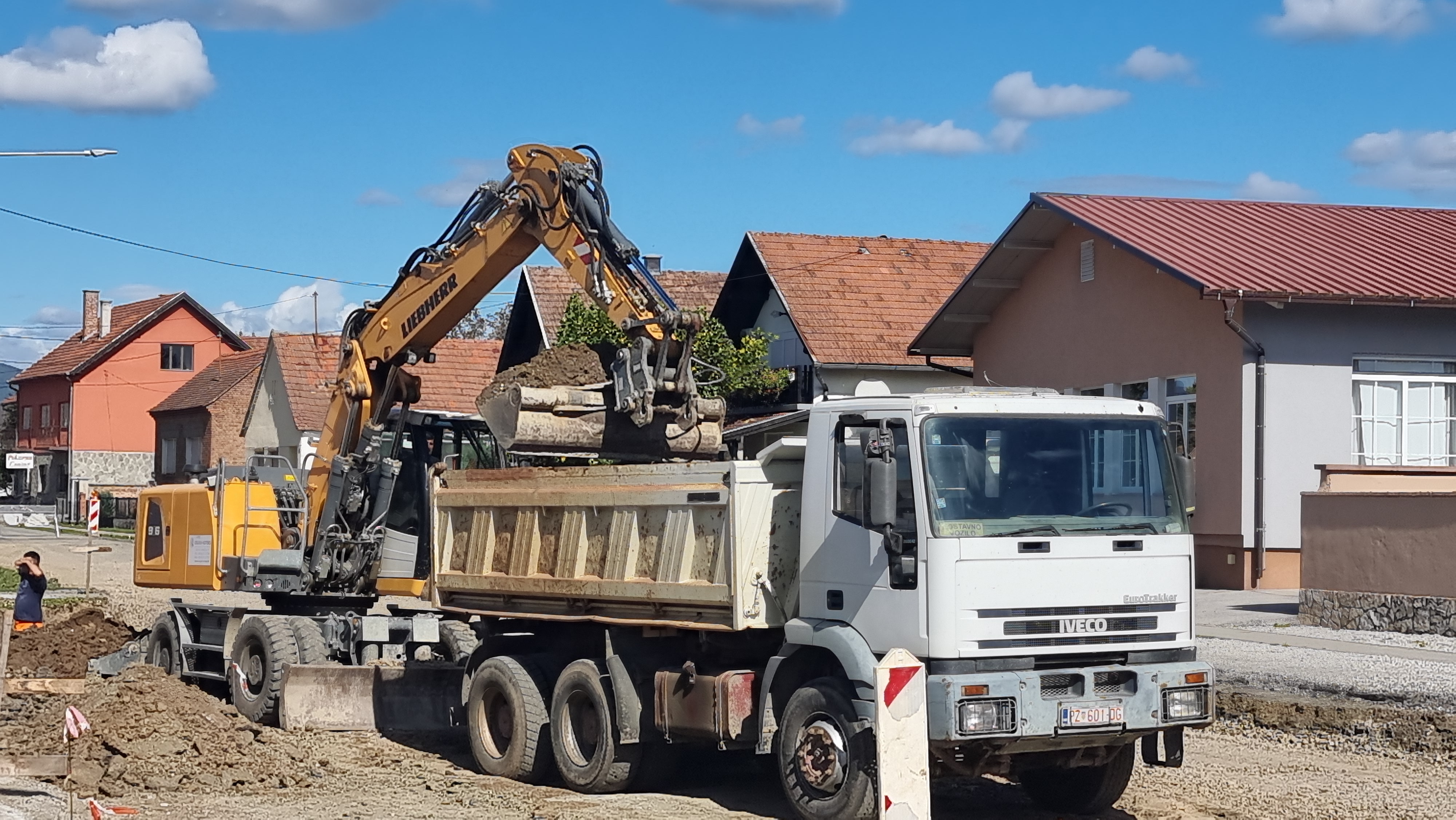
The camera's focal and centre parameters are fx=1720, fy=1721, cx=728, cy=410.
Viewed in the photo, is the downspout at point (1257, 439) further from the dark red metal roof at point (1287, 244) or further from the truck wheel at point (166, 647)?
the truck wheel at point (166, 647)

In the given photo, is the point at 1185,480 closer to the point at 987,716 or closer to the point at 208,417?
the point at 987,716

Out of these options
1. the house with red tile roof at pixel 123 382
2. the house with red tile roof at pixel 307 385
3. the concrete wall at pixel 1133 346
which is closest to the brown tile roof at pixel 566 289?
the house with red tile roof at pixel 307 385

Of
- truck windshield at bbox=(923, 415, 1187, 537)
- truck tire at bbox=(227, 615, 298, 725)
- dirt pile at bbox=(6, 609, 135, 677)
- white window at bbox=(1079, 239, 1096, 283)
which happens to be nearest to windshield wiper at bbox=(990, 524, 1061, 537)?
truck windshield at bbox=(923, 415, 1187, 537)

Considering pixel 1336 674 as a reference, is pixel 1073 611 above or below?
above

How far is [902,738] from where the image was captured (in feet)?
28.4

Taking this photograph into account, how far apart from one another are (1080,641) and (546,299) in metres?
36.5

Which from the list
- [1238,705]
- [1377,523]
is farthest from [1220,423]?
[1238,705]

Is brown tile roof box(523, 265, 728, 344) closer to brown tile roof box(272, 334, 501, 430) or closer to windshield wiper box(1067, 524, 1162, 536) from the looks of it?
brown tile roof box(272, 334, 501, 430)

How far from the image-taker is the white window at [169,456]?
233 ft

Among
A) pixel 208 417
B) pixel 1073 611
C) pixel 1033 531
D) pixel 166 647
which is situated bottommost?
pixel 166 647

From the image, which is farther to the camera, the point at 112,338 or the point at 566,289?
the point at 112,338

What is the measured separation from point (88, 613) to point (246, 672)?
6.91 metres

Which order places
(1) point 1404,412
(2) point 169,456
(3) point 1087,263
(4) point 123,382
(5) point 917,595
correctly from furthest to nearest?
1. (4) point 123,382
2. (2) point 169,456
3. (3) point 1087,263
4. (1) point 1404,412
5. (5) point 917,595

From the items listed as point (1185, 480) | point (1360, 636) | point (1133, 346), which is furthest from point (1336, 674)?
point (1133, 346)
